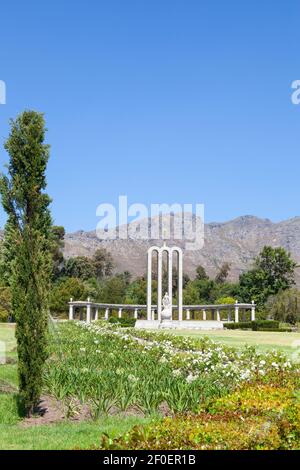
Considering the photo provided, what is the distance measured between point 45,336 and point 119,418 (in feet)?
5.52

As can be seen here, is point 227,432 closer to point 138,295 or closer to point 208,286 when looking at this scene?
point 138,295

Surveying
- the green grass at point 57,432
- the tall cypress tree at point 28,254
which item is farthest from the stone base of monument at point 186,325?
the green grass at point 57,432

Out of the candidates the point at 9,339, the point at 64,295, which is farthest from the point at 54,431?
the point at 64,295

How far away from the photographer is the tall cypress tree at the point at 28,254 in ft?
27.7

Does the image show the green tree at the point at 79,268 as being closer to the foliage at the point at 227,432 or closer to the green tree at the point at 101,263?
the green tree at the point at 101,263

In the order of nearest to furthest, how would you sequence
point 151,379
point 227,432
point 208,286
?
point 227,432 → point 151,379 → point 208,286

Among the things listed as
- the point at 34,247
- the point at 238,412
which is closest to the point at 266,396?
the point at 238,412

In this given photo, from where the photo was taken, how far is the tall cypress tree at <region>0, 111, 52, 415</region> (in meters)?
8.43

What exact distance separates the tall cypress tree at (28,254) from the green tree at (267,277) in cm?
6425

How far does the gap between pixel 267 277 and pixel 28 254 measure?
217 ft

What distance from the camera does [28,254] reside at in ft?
28.2

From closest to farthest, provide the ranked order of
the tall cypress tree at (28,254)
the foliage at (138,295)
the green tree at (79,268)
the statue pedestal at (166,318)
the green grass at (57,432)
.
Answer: the green grass at (57,432), the tall cypress tree at (28,254), the statue pedestal at (166,318), the foliage at (138,295), the green tree at (79,268)

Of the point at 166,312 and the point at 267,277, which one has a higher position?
the point at 267,277
